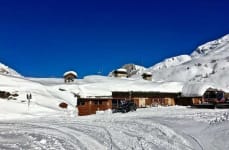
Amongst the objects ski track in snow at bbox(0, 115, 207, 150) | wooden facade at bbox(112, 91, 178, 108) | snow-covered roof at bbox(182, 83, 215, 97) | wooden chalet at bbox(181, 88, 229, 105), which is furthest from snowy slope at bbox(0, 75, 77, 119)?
ski track in snow at bbox(0, 115, 207, 150)

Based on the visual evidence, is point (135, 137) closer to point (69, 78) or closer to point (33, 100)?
point (33, 100)

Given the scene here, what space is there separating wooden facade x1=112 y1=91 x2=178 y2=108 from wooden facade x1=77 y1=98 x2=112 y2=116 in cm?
815

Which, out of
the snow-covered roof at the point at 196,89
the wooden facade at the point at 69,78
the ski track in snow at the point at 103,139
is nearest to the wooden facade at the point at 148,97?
the snow-covered roof at the point at 196,89

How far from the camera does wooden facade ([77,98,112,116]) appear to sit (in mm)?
61178

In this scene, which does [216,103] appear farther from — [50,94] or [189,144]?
[50,94]

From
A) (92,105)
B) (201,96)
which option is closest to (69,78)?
(201,96)

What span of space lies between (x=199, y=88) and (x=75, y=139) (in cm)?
5660

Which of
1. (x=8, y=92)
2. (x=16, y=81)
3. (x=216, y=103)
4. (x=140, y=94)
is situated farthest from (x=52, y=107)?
(x=216, y=103)

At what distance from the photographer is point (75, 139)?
24578 millimetres

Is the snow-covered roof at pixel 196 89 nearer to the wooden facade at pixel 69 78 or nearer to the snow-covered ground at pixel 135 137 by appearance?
the wooden facade at pixel 69 78

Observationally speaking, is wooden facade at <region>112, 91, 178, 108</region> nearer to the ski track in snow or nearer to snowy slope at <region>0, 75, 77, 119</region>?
snowy slope at <region>0, 75, 77, 119</region>

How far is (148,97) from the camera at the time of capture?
8219 cm

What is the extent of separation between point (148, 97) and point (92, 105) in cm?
2076

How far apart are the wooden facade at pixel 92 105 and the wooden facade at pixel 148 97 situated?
8145mm
